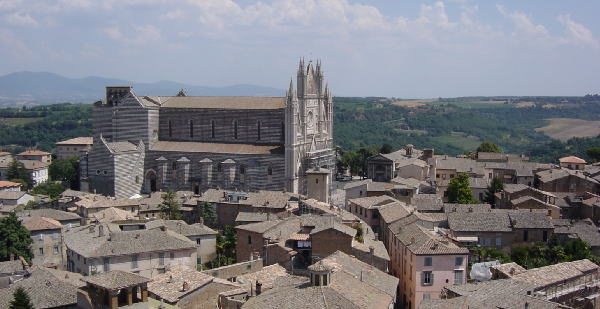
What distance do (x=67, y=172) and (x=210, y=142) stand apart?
62.1 feet

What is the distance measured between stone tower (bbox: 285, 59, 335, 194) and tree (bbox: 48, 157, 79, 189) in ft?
81.2

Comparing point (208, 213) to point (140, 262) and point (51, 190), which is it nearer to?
point (140, 262)

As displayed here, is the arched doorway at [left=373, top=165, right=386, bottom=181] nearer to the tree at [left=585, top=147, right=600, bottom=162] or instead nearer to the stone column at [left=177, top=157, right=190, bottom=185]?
the stone column at [left=177, top=157, right=190, bottom=185]

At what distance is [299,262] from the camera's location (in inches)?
1468

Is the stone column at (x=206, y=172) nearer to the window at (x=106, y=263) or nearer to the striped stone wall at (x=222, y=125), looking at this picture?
the striped stone wall at (x=222, y=125)

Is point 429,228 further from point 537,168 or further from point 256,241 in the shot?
point 537,168

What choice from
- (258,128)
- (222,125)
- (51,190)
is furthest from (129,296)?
(51,190)

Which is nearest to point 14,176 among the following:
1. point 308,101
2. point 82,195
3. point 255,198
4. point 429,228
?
point 82,195

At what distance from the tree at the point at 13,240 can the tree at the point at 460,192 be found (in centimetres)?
3307

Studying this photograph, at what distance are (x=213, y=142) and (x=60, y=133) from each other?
109 meters

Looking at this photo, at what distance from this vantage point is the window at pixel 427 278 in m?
36.9

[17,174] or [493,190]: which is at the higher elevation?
[493,190]

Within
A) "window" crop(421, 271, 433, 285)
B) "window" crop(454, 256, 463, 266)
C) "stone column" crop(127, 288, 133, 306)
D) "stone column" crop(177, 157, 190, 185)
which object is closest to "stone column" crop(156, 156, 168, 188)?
"stone column" crop(177, 157, 190, 185)

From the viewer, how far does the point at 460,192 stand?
192 ft
